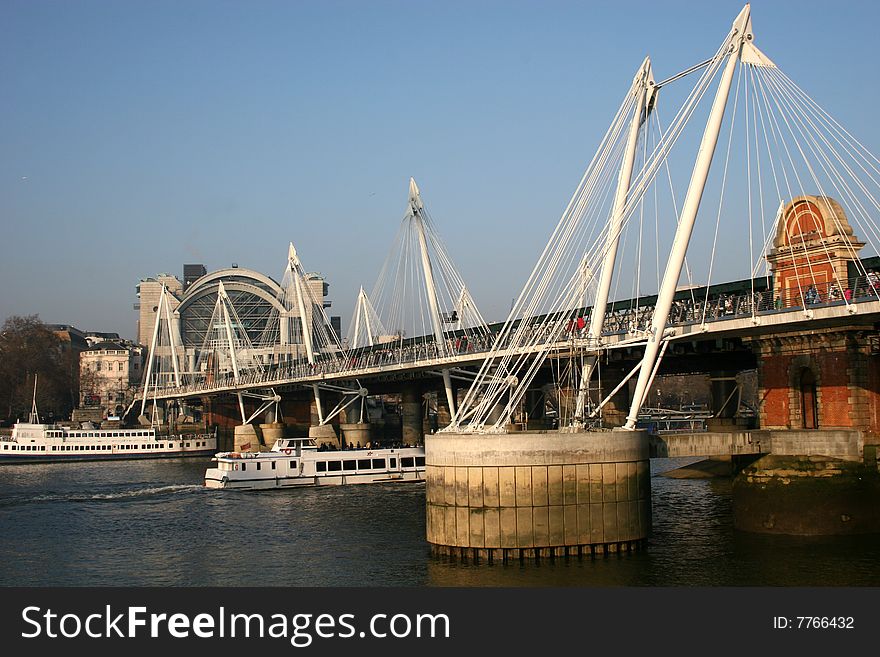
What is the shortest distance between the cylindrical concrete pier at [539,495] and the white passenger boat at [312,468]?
40.0 metres

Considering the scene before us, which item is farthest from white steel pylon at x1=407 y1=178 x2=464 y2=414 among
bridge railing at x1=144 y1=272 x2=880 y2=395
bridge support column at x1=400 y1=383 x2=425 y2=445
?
bridge support column at x1=400 y1=383 x2=425 y2=445

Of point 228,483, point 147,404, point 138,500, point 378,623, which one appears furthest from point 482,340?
point 147,404

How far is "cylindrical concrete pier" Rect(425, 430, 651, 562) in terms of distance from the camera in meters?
43.6

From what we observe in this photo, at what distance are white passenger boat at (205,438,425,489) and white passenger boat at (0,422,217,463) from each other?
56673 millimetres

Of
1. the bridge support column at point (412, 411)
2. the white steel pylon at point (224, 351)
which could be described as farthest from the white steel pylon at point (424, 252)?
the white steel pylon at point (224, 351)

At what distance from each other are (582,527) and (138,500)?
143ft

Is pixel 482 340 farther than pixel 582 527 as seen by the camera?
Yes

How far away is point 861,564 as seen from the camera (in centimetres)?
4228

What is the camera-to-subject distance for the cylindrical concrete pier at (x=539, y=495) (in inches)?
1716

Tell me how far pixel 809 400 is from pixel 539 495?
55.6 feet

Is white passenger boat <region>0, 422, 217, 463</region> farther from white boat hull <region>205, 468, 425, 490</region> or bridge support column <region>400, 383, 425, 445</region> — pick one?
white boat hull <region>205, 468, 425, 490</region>

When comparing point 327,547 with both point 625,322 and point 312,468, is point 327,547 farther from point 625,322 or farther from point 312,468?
point 312,468

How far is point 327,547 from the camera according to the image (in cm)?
5212

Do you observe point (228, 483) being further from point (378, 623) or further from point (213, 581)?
point (378, 623)
